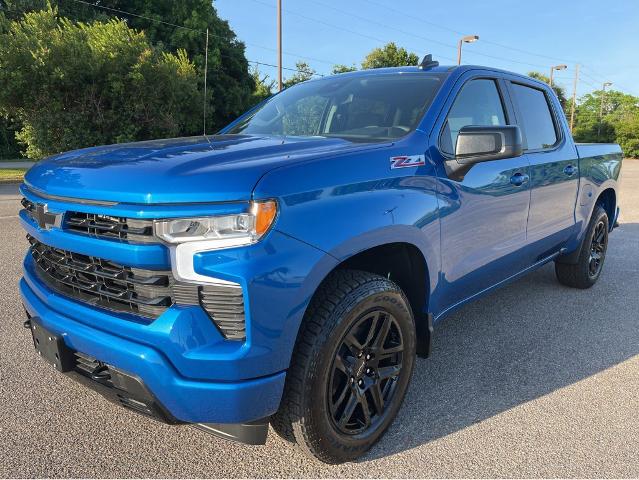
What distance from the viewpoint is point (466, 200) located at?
273cm

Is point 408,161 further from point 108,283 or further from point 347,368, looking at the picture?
point 108,283

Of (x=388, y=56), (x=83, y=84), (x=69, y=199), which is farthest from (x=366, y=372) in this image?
(x=388, y=56)

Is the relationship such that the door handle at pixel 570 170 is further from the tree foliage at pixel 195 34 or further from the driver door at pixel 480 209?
the tree foliage at pixel 195 34

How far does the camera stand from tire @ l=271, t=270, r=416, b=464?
1.97 metres

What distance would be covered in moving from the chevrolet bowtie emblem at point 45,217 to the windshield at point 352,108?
139 cm

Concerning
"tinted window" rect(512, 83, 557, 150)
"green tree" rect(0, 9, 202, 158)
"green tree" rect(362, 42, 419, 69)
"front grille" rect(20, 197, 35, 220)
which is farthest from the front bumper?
"green tree" rect(362, 42, 419, 69)

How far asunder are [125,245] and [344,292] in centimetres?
86

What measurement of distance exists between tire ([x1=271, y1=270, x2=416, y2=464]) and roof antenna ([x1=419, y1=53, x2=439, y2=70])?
5.52ft

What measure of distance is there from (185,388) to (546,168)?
300cm

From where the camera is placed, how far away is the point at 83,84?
17.2m

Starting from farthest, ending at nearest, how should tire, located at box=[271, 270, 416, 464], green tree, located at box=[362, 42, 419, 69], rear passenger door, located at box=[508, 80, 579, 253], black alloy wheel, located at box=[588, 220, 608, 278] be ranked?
1. green tree, located at box=[362, 42, 419, 69]
2. black alloy wheel, located at box=[588, 220, 608, 278]
3. rear passenger door, located at box=[508, 80, 579, 253]
4. tire, located at box=[271, 270, 416, 464]

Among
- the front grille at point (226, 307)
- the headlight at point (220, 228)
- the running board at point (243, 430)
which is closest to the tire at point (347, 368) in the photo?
the running board at point (243, 430)

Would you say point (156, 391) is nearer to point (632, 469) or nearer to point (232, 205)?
point (232, 205)

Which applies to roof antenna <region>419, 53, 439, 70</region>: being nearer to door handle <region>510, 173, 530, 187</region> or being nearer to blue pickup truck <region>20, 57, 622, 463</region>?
blue pickup truck <region>20, 57, 622, 463</region>
